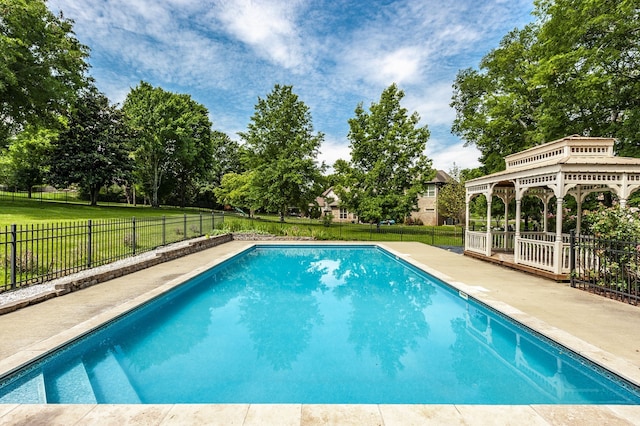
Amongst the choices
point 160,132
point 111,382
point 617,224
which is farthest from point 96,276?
point 160,132

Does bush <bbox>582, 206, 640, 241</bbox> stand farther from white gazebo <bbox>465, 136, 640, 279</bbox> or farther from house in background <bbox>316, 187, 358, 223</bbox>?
house in background <bbox>316, 187, 358, 223</bbox>

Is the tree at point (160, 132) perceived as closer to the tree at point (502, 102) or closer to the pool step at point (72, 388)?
the tree at point (502, 102)

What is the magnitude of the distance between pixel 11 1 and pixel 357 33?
824 inches

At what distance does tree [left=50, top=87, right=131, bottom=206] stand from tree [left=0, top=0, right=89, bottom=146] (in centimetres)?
492

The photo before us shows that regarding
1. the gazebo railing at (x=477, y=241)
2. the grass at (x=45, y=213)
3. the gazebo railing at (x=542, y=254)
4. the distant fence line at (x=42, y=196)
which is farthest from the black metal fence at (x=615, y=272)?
the distant fence line at (x=42, y=196)

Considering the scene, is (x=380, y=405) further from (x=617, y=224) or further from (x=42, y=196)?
(x=42, y=196)

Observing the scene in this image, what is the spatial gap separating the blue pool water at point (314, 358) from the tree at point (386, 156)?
18.5m

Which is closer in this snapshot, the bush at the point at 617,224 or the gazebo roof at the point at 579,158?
the bush at the point at 617,224

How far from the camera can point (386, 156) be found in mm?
27094

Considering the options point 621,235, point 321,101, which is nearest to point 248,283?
point 621,235

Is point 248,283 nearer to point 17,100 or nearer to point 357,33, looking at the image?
point 357,33

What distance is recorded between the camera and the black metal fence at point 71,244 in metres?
7.01

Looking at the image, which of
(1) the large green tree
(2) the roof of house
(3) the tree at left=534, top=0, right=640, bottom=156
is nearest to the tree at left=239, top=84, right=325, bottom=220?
(1) the large green tree

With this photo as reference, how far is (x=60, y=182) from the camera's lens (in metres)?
28.9
